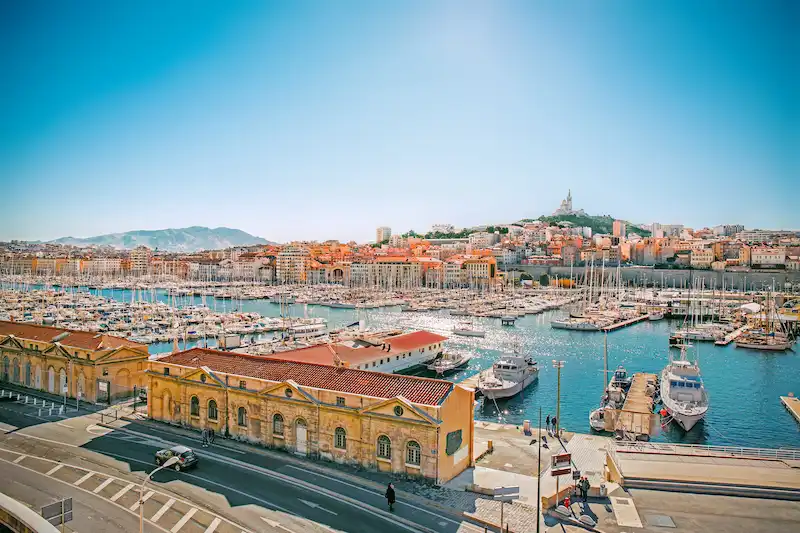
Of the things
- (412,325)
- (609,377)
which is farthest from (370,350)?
(412,325)

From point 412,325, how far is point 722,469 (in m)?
59.7

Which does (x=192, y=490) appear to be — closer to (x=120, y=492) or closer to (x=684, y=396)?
(x=120, y=492)

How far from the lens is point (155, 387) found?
26.9 meters

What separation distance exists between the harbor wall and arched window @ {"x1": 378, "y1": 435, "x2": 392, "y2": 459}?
374 feet

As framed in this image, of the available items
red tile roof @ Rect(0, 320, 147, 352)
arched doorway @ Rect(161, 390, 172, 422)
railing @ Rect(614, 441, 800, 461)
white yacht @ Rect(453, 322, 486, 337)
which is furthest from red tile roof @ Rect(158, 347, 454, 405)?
white yacht @ Rect(453, 322, 486, 337)

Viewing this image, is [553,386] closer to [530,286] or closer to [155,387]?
[155,387]

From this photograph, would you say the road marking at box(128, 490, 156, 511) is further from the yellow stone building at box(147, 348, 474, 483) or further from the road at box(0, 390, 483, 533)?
the yellow stone building at box(147, 348, 474, 483)

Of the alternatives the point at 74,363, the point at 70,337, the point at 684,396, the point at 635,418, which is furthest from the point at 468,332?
the point at 74,363

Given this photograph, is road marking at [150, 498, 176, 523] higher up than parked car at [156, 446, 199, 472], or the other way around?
parked car at [156, 446, 199, 472]

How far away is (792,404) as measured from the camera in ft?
120

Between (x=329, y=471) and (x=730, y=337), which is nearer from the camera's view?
(x=329, y=471)

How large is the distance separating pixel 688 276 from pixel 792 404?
373 ft

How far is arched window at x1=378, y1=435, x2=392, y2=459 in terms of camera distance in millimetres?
20375

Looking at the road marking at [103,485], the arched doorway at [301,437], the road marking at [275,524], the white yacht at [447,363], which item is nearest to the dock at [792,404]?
the white yacht at [447,363]
